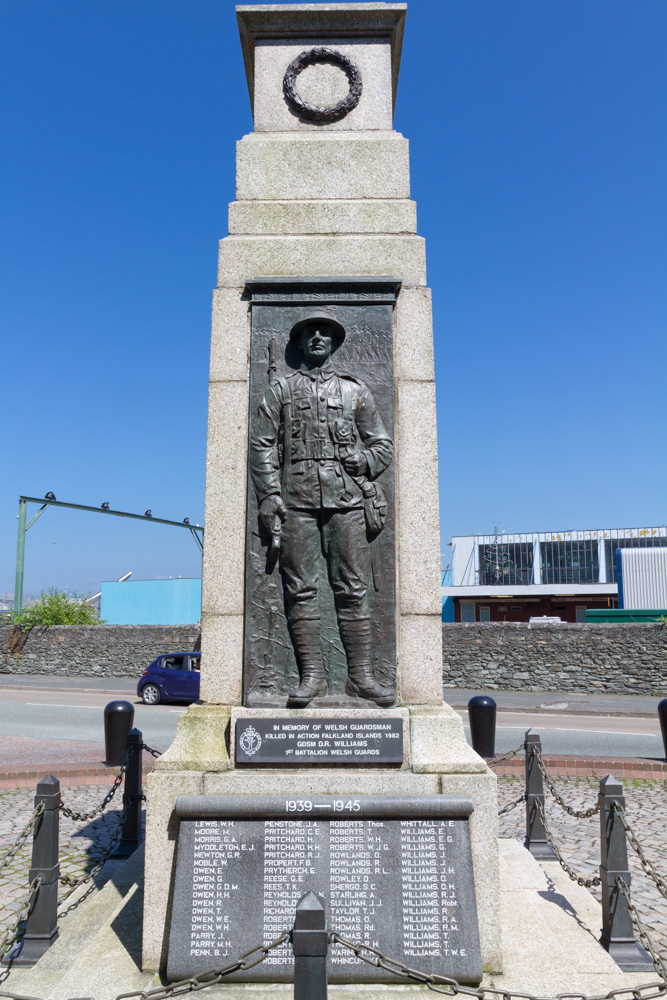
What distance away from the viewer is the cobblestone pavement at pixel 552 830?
5842 millimetres

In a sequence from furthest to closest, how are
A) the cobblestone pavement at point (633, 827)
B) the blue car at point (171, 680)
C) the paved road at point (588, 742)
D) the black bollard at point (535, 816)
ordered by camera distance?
the blue car at point (171, 680) < the paved road at point (588, 742) < the black bollard at point (535, 816) < the cobblestone pavement at point (633, 827)

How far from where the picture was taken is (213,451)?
491 cm

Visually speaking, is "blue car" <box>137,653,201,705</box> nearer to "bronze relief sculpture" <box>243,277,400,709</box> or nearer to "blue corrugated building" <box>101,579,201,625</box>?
"bronze relief sculpture" <box>243,277,400,709</box>

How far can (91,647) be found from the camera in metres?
30.2

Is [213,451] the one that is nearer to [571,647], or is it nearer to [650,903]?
[650,903]

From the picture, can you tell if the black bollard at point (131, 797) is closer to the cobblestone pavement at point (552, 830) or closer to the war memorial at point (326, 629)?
the cobblestone pavement at point (552, 830)

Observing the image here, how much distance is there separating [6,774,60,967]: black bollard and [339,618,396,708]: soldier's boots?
1924 mm

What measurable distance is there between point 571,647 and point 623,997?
64.6 feet

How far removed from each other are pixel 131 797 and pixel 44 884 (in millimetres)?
2285

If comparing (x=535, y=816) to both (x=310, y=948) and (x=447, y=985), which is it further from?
(x=310, y=948)

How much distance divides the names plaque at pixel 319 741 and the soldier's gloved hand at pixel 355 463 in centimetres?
152

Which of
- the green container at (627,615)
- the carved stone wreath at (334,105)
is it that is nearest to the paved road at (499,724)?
the green container at (627,615)

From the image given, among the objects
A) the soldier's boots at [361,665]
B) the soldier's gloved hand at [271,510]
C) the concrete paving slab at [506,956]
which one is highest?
the soldier's gloved hand at [271,510]

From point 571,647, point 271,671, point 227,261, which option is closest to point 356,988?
point 271,671
